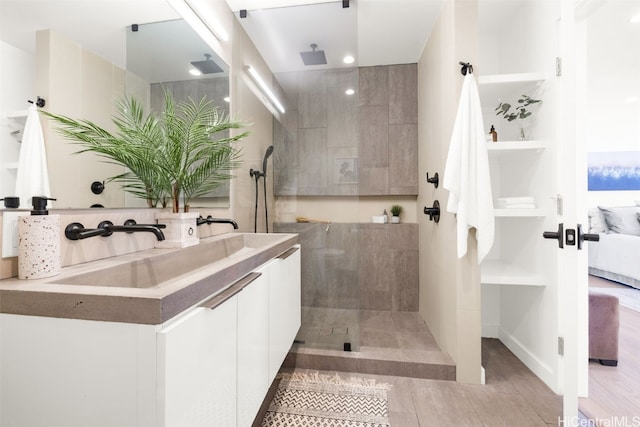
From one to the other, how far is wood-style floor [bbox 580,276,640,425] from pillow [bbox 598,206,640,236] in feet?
9.08

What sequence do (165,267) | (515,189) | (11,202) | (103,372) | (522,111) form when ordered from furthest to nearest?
(515,189) < (522,111) < (165,267) < (11,202) < (103,372)

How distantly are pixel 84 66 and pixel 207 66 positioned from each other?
89 cm

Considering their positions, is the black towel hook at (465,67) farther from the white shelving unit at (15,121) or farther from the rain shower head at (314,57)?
the white shelving unit at (15,121)

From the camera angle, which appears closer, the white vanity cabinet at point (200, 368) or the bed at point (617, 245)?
the white vanity cabinet at point (200, 368)

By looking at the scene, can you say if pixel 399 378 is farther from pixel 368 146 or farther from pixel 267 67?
pixel 267 67

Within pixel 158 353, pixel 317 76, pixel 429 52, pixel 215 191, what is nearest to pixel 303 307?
pixel 215 191

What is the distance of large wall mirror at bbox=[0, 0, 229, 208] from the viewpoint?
78 cm

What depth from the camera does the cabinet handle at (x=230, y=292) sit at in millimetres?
735

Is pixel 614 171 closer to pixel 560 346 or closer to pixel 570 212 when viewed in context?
pixel 560 346

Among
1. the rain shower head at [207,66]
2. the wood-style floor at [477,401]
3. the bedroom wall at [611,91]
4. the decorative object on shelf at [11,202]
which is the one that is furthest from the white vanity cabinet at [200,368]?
the bedroom wall at [611,91]

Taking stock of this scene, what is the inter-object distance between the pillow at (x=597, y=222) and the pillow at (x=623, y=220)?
6cm

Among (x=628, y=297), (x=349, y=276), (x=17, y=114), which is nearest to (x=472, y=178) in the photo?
(x=349, y=276)

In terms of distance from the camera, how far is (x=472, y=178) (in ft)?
5.45

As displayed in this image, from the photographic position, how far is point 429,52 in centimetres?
233
